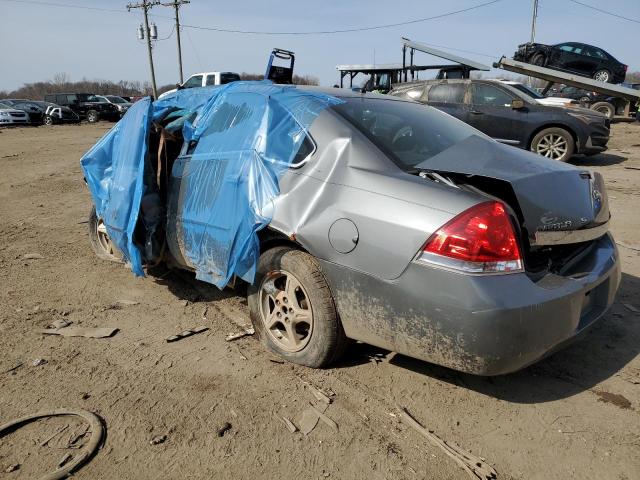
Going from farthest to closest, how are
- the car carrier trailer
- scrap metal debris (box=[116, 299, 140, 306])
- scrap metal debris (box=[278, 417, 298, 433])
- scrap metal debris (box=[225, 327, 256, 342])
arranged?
the car carrier trailer → scrap metal debris (box=[116, 299, 140, 306]) → scrap metal debris (box=[225, 327, 256, 342]) → scrap metal debris (box=[278, 417, 298, 433])

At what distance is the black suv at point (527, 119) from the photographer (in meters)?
10.0

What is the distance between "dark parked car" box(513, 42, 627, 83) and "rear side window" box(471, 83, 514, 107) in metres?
11.9

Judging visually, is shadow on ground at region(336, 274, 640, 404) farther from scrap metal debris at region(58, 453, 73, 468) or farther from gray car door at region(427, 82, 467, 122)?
gray car door at region(427, 82, 467, 122)

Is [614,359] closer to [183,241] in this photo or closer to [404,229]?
[404,229]

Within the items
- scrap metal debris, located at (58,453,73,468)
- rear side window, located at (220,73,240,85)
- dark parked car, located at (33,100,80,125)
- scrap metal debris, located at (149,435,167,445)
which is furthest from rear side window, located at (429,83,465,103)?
dark parked car, located at (33,100,80,125)

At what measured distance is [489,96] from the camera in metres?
10.4

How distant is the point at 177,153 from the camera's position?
4031mm

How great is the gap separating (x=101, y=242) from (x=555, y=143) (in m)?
8.79

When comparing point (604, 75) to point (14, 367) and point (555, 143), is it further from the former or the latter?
point (14, 367)

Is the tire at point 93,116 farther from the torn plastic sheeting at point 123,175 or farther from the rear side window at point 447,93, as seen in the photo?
the torn plastic sheeting at point 123,175

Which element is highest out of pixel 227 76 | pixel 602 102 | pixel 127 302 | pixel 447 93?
pixel 227 76

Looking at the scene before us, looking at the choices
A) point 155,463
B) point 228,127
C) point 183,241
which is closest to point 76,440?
point 155,463

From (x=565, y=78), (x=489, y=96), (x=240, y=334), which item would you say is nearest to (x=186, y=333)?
(x=240, y=334)

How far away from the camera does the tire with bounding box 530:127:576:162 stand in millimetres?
10055
